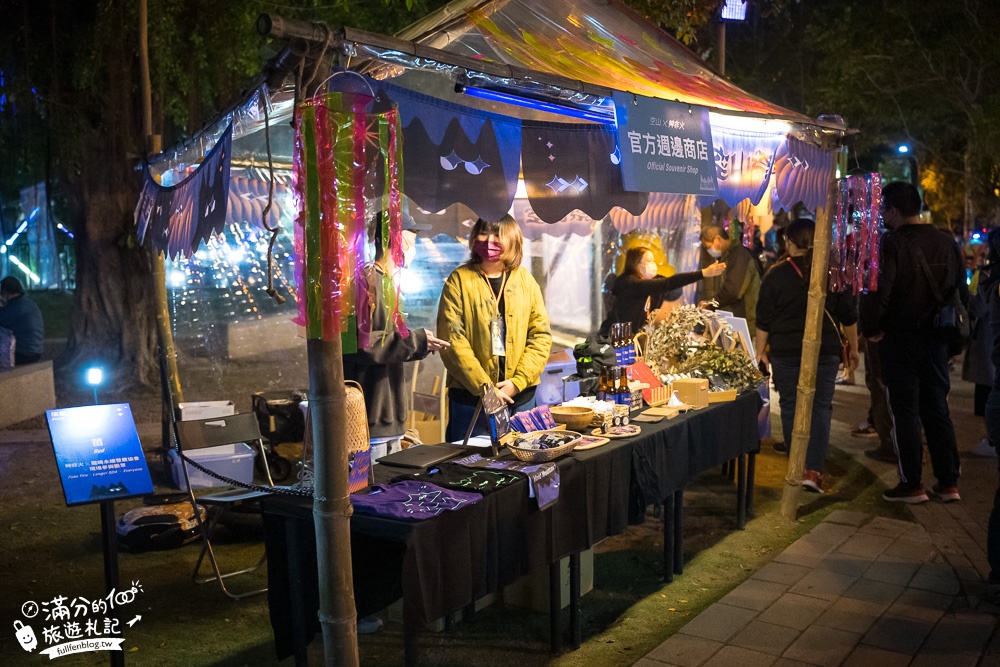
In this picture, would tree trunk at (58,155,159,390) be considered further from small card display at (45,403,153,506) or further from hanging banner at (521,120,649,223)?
hanging banner at (521,120,649,223)

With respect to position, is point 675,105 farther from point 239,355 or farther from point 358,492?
point 239,355

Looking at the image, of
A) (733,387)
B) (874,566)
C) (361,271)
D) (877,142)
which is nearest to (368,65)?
(361,271)

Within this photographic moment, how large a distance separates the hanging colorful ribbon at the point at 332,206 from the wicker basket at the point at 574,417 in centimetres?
183

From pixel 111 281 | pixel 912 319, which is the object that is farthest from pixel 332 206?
pixel 111 281

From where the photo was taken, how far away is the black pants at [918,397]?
5.98 meters

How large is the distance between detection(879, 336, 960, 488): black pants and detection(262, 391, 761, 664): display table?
2.48 metres

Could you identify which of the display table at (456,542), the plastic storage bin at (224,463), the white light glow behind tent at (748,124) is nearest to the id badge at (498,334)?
the display table at (456,542)

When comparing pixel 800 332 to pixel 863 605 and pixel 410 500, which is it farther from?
pixel 410 500

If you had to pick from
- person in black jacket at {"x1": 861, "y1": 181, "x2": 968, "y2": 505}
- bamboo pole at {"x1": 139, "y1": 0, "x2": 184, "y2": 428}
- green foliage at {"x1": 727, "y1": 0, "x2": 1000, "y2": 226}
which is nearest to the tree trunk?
bamboo pole at {"x1": 139, "y1": 0, "x2": 184, "y2": 428}

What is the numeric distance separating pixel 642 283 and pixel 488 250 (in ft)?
7.77

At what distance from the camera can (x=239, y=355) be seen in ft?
37.1

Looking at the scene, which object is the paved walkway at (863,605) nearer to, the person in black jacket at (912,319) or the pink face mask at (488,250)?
the person in black jacket at (912,319)

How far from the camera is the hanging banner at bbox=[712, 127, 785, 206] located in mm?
5301

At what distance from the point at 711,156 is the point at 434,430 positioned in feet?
9.96
